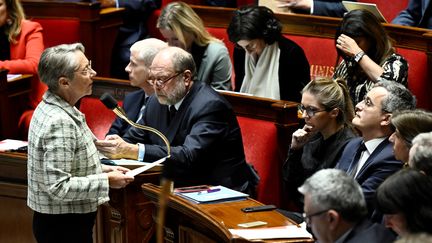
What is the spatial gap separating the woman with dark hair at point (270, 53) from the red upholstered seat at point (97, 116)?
0.65 metres

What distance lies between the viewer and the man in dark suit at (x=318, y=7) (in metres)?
4.44

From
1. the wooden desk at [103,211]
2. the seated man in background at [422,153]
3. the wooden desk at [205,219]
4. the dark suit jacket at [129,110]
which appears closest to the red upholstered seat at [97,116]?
the dark suit jacket at [129,110]

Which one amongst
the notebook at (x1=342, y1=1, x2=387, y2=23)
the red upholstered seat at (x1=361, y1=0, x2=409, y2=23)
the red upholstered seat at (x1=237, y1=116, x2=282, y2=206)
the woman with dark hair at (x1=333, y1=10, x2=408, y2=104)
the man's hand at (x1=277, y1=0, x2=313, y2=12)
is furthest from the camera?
the red upholstered seat at (x1=361, y1=0, x2=409, y2=23)

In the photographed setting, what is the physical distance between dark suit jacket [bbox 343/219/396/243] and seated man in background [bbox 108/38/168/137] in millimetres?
1580

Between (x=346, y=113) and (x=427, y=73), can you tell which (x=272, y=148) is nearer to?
(x=346, y=113)

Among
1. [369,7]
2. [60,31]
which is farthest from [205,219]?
[60,31]

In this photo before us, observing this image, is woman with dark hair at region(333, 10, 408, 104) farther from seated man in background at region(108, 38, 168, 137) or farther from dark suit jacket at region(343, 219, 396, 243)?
dark suit jacket at region(343, 219, 396, 243)

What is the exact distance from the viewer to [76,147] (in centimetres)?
277

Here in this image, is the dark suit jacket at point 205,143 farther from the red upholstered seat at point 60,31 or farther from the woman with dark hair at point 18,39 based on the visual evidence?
the red upholstered seat at point 60,31

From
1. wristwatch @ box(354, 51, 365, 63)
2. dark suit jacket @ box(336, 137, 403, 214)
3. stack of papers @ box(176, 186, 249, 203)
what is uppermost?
wristwatch @ box(354, 51, 365, 63)

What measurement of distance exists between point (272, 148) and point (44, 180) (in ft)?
3.57

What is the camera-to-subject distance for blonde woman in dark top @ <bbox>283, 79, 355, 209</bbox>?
311 cm

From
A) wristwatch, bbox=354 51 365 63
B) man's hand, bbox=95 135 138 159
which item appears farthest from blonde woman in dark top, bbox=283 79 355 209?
man's hand, bbox=95 135 138 159

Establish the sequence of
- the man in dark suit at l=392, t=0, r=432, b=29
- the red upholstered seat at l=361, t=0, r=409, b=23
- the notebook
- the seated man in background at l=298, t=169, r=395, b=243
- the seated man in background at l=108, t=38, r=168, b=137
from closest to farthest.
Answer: the seated man in background at l=298, t=169, r=395, b=243 < the seated man in background at l=108, t=38, r=168, b=137 < the notebook < the man in dark suit at l=392, t=0, r=432, b=29 < the red upholstered seat at l=361, t=0, r=409, b=23
